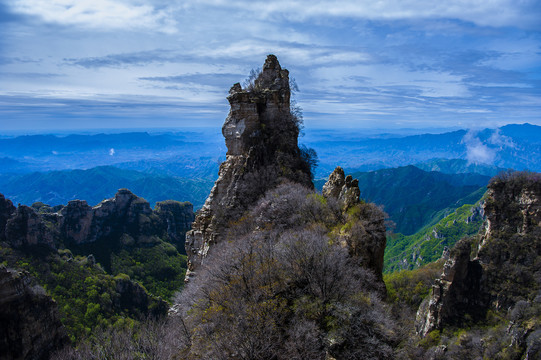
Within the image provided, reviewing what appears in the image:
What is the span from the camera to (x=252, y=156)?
36219mm

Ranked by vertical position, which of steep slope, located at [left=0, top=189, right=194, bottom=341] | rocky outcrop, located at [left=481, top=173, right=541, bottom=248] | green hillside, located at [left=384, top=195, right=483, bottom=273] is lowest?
green hillside, located at [left=384, top=195, right=483, bottom=273]

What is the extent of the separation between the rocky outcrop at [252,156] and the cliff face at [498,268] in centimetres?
2828

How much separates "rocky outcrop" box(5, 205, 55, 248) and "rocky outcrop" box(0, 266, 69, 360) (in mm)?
39563

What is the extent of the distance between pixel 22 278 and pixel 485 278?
200ft

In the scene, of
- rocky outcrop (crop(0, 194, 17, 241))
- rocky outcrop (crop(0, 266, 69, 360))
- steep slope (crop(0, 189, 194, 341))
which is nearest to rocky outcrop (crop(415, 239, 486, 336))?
steep slope (crop(0, 189, 194, 341))

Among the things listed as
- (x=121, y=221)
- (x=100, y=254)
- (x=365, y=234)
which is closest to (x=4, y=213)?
(x=100, y=254)

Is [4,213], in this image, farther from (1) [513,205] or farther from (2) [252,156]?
(1) [513,205]

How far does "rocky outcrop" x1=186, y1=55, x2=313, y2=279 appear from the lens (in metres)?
33.7

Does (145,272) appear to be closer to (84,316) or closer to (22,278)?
(84,316)

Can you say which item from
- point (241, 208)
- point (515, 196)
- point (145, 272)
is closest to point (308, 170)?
point (241, 208)

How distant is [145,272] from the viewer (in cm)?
8956

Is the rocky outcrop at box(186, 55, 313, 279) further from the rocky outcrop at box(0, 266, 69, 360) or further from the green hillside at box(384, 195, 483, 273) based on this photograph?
the green hillside at box(384, 195, 483, 273)

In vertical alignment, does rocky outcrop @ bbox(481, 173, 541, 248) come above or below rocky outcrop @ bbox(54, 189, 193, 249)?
above

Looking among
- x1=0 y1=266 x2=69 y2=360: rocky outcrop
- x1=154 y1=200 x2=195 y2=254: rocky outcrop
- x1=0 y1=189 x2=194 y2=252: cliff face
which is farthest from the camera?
x1=154 y1=200 x2=195 y2=254: rocky outcrop
